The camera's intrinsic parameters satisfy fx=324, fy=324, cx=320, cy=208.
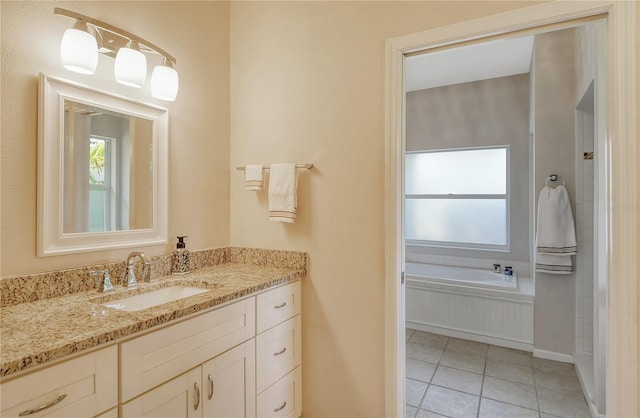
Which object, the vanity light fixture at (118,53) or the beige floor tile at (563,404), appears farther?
the beige floor tile at (563,404)

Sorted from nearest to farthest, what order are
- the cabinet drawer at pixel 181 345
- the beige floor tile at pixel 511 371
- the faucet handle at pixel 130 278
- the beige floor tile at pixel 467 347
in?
the cabinet drawer at pixel 181 345 → the faucet handle at pixel 130 278 → the beige floor tile at pixel 511 371 → the beige floor tile at pixel 467 347

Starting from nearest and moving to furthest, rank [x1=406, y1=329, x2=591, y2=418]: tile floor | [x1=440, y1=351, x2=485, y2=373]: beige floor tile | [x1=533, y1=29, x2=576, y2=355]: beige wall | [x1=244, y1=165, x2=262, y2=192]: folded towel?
[x1=244, y1=165, x2=262, y2=192]: folded towel
[x1=406, y1=329, x2=591, y2=418]: tile floor
[x1=440, y1=351, x2=485, y2=373]: beige floor tile
[x1=533, y1=29, x2=576, y2=355]: beige wall

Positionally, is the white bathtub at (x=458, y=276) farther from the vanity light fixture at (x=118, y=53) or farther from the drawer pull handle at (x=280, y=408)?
the vanity light fixture at (x=118, y=53)

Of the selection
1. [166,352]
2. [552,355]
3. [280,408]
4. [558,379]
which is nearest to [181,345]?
[166,352]

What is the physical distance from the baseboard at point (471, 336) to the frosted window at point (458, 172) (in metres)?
1.68

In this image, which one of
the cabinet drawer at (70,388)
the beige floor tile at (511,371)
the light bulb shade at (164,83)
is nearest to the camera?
the cabinet drawer at (70,388)

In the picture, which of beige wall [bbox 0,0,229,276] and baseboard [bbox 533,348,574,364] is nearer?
beige wall [bbox 0,0,229,276]

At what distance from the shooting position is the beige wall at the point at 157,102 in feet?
4.03

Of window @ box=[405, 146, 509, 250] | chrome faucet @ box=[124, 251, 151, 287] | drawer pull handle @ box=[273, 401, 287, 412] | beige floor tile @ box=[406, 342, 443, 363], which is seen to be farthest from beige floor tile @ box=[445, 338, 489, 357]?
chrome faucet @ box=[124, 251, 151, 287]

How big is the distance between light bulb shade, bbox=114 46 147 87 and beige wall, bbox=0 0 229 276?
0.25ft

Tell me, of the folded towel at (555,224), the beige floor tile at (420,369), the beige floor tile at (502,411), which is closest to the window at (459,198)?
the folded towel at (555,224)

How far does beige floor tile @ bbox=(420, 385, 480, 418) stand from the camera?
81.3 inches

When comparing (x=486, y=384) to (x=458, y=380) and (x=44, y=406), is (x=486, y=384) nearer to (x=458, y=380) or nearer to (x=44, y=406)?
(x=458, y=380)

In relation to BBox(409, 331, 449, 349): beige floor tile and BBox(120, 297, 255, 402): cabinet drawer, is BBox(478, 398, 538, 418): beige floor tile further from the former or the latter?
BBox(120, 297, 255, 402): cabinet drawer
